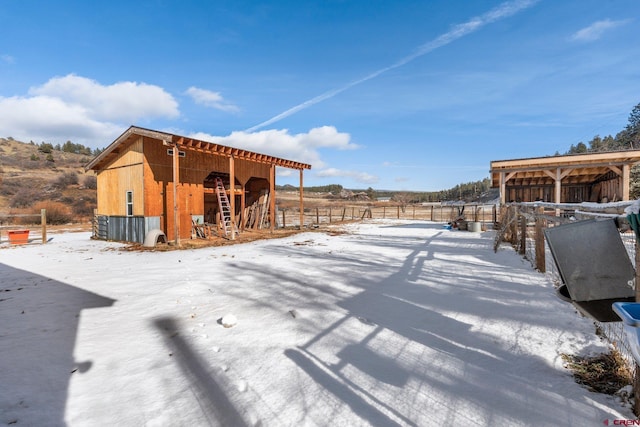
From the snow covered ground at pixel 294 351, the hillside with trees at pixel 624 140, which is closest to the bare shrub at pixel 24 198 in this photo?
the snow covered ground at pixel 294 351

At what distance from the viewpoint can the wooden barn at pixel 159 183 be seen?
490 inches

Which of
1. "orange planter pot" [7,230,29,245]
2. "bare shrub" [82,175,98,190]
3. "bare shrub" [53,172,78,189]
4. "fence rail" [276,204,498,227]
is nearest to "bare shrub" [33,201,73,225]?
"orange planter pot" [7,230,29,245]

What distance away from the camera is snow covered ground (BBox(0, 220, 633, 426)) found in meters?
2.30

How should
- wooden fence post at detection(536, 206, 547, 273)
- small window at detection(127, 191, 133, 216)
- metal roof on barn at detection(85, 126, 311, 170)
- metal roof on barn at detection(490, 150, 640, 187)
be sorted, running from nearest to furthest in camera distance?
1. wooden fence post at detection(536, 206, 547, 273)
2. metal roof on barn at detection(85, 126, 311, 170)
3. small window at detection(127, 191, 133, 216)
4. metal roof on barn at detection(490, 150, 640, 187)

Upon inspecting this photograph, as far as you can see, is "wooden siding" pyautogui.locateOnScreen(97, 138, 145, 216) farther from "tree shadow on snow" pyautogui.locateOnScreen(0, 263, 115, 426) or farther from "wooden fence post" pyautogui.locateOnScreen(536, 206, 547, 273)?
"wooden fence post" pyautogui.locateOnScreen(536, 206, 547, 273)

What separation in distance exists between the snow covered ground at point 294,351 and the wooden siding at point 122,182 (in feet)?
22.2

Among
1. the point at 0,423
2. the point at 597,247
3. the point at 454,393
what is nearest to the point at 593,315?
the point at 597,247

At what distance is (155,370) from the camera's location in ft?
9.60

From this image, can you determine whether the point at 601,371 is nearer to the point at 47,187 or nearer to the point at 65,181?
the point at 47,187

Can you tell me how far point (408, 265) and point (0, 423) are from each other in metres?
7.32

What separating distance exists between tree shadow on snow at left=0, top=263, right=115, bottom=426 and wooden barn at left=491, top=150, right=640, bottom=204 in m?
18.7

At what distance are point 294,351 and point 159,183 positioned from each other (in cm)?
1228

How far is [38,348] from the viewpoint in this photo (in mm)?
3391

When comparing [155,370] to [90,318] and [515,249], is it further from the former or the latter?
[515,249]
